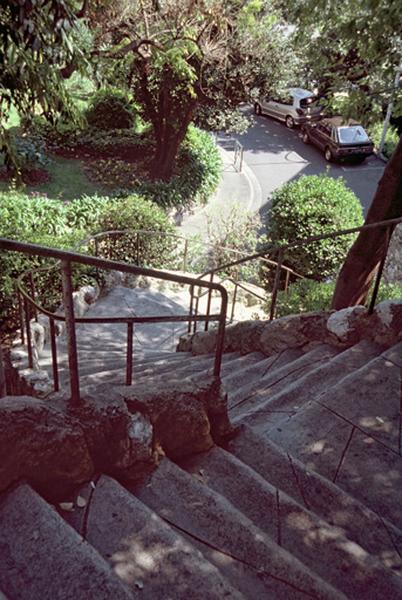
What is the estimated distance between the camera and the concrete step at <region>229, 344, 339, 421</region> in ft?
14.5

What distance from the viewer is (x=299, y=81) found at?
667 inches

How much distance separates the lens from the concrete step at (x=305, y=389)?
13.1ft

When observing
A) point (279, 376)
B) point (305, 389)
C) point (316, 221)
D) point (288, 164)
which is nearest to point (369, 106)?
point (279, 376)

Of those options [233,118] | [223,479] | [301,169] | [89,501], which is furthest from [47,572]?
[301,169]

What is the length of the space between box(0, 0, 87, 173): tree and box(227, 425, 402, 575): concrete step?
12.7 feet

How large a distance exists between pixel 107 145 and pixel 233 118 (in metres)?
4.37

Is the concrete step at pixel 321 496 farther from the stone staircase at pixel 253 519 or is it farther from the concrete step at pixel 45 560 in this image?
the concrete step at pixel 45 560

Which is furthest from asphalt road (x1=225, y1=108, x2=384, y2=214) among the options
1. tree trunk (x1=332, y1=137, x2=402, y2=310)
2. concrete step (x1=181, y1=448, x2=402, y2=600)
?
concrete step (x1=181, y1=448, x2=402, y2=600)

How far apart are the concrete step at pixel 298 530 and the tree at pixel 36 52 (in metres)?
3.91

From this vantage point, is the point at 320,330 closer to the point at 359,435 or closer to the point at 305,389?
the point at 305,389

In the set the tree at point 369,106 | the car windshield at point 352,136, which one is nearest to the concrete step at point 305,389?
the tree at point 369,106

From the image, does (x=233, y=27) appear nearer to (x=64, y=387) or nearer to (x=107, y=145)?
(x=107, y=145)

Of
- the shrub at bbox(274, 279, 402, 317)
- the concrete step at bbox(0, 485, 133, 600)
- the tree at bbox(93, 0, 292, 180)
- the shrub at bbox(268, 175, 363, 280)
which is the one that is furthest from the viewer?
the tree at bbox(93, 0, 292, 180)

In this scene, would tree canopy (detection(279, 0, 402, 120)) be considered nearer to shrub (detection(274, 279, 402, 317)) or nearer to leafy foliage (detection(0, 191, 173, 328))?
shrub (detection(274, 279, 402, 317))
